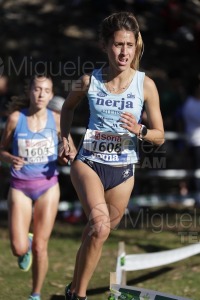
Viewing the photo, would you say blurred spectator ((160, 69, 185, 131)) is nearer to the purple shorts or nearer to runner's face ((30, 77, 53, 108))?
runner's face ((30, 77, 53, 108))

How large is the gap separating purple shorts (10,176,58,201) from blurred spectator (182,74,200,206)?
4.73 meters

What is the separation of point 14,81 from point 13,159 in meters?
8.78

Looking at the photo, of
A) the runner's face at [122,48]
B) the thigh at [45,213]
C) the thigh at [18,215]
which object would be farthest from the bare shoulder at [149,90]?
the thigh at [18,215]

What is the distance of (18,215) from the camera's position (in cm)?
674

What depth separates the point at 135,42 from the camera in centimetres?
555

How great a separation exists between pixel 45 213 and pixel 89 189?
133cm

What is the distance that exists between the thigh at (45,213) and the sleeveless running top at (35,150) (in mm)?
190

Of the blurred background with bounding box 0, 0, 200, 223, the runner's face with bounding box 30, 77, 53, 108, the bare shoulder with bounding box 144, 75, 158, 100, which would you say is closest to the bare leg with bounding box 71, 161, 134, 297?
the bare shoulder with bounding box 144, 75, 158, 100

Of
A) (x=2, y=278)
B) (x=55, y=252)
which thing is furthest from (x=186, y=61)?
(x=2, y=278)

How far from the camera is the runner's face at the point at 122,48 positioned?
546 cm

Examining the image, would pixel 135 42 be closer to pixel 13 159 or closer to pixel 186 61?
pixel 13 159

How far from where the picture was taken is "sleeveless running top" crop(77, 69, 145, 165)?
18.1 ft

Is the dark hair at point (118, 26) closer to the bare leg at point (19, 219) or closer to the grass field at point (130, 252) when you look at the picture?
the bare leg at point (19, 219)

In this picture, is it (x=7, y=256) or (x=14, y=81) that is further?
(x=14, y=81)
